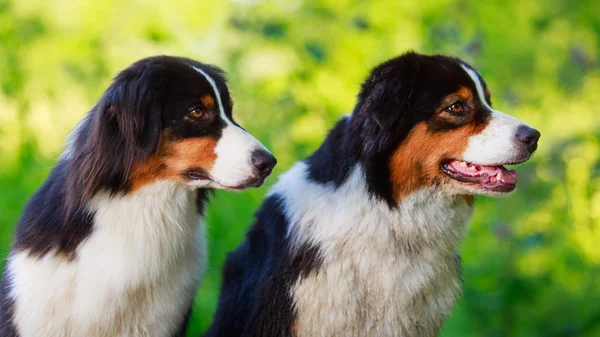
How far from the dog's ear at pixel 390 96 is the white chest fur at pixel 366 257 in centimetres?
28

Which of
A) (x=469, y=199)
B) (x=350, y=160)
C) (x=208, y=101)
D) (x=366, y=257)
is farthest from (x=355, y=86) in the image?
(x=208, y=101)

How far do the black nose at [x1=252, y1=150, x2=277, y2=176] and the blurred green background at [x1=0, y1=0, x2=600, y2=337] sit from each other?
3.27 meters

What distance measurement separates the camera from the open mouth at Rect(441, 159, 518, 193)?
3295 millimetres

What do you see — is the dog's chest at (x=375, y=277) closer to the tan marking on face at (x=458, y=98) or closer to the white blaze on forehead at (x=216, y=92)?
the tan marking on face at (x=458, y=98)

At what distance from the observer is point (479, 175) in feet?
10.9

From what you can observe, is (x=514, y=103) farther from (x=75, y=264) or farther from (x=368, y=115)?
(x=75, y=264)

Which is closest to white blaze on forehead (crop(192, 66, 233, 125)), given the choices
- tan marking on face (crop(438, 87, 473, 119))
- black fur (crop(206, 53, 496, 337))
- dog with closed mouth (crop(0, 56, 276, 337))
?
dog with closed mouth (crop(0, 56, 276, 337))

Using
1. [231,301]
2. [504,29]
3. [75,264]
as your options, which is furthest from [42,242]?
[504,29]

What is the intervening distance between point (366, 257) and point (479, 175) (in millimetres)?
652

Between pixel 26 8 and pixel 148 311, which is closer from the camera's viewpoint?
pixel 148 311

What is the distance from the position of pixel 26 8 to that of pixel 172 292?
13.7ft

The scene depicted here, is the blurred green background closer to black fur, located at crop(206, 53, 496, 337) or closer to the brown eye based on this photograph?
black fur, located at crop(206, 53, 496, 337)

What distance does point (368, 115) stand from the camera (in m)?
3.33

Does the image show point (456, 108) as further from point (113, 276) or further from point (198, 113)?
point (113, 276)
